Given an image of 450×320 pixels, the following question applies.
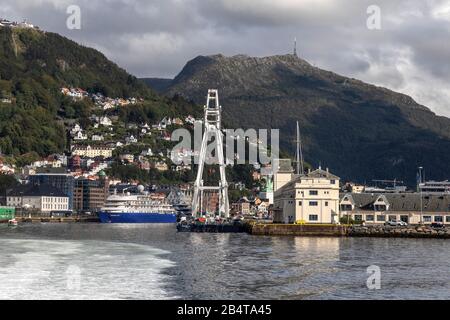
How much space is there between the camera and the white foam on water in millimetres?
39844

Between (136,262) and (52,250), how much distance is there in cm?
1353

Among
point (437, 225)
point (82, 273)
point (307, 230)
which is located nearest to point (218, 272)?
point (82, 273)

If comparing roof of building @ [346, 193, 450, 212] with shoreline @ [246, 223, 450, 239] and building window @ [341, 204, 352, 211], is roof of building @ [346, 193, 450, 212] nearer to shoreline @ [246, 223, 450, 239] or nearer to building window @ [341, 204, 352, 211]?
building window @ [341, 204, 352, 211]

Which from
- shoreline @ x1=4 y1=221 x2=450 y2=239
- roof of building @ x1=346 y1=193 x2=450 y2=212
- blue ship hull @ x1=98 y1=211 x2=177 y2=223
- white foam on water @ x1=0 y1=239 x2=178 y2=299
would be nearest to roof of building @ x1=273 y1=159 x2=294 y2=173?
roof of building @ x1=346 y1=193 x2=450 y2=212

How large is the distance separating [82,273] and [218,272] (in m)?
8.15

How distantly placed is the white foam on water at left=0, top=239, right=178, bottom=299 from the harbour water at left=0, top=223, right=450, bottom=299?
0.05 metres

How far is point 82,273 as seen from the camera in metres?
47.9

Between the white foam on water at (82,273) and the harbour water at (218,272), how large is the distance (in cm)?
5

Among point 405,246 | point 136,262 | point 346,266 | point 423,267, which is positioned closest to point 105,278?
point 136,262

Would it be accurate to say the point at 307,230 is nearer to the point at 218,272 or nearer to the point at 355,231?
the point at 355,231

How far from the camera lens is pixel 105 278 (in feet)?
149

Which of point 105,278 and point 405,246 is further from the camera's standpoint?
point 405,246
